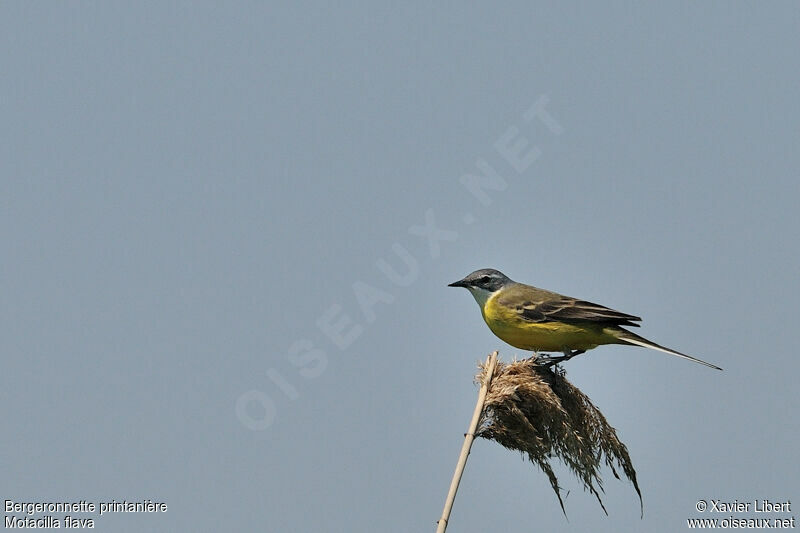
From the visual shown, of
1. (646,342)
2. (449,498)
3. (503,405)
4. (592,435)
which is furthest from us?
(646,342)

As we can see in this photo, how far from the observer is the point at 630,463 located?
26.8 feet

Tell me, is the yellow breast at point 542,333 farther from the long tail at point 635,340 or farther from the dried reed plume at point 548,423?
the dried reed plume at point 548,423

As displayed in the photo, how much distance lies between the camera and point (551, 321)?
35.8 feet

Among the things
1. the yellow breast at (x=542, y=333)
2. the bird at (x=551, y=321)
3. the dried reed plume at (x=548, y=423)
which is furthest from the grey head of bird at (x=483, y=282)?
the dried reed plume at (x=548, y=423)

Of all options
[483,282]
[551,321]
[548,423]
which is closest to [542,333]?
[551,321]

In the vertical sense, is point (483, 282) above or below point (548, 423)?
above

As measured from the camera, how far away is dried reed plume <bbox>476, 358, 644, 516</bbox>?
7258 mm

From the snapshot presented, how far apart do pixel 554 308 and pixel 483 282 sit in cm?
118

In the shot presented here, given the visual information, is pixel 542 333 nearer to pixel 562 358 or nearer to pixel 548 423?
pixel 562 358

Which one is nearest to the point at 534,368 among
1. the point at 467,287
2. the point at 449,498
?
the point at 449,498

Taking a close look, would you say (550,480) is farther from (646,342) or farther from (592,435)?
(646,342)

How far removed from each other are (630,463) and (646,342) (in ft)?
8.50

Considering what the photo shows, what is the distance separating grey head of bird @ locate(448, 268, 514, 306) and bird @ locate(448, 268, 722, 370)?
0.02m

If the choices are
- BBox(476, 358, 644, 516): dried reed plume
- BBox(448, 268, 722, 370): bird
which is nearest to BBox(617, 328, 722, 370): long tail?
BBox(448, 268, 722, 370): bird
